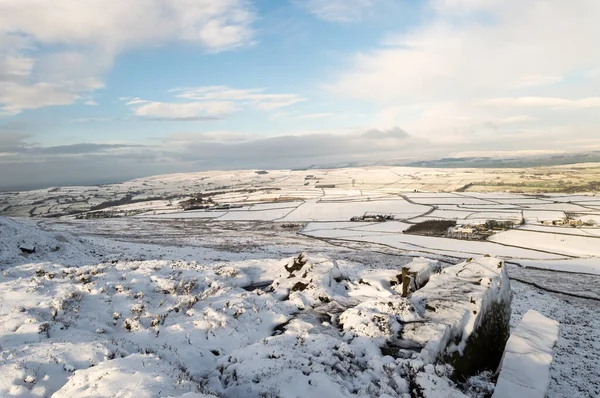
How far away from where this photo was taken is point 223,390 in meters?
7.15

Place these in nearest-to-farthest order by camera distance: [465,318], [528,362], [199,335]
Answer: [528,362] < [199,335] < [465,318]

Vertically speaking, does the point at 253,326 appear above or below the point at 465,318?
below

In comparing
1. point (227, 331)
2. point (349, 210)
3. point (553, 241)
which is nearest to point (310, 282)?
point (227, 331)

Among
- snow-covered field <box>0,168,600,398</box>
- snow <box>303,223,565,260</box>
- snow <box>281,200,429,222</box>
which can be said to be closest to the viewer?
snow-covered field <box>0,168,600,398</box>

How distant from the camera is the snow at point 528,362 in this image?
8.23 meters

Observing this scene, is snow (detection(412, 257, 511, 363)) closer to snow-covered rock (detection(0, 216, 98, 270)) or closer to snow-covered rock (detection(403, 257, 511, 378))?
snow-covered rock (detection(403, 257, 511, 378))

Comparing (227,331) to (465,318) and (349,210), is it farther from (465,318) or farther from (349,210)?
(349,210)

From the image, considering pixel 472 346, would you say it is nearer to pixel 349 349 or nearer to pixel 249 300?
pixel 349 349

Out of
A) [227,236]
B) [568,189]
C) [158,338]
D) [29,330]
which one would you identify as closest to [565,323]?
[158,338]

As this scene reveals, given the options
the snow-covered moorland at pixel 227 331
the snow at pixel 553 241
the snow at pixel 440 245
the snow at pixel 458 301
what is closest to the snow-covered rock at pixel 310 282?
the snow-covered moorland at pixel 227 331

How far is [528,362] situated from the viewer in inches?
360

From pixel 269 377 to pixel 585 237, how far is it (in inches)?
1986

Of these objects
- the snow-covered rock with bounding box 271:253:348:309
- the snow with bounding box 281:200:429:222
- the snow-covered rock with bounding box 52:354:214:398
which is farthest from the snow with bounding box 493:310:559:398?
the snow with bounding box 281:200:429:222

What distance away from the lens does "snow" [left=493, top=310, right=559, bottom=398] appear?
823 centimetres
